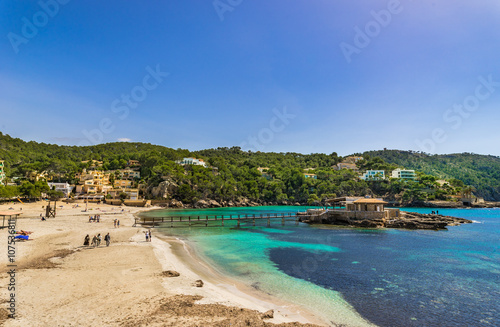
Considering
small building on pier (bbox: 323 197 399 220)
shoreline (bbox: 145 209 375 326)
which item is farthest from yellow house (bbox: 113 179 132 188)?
shoreline (bbox: 145 209 375 326)

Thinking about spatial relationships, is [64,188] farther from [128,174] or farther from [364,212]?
[364,212]

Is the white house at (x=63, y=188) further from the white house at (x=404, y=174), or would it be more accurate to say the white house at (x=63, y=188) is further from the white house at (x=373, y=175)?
the white house at (x=404, y=174)

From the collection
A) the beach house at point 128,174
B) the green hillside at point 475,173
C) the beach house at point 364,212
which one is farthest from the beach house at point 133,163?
the green hillside at point 475,173

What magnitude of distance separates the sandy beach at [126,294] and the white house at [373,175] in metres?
124

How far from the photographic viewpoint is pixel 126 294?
12.1m

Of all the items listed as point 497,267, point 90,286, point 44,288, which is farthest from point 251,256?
point 497,267

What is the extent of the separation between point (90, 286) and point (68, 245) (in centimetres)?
1319

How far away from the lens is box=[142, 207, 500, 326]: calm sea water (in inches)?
487

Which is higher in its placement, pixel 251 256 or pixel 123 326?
pixel 123 326

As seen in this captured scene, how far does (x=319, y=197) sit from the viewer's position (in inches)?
4360

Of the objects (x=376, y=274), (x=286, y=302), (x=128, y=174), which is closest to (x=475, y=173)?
(x=376, y=274)

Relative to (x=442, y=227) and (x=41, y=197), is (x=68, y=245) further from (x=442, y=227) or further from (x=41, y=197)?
(x=41, y=197)

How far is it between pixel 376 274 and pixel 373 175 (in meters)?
126

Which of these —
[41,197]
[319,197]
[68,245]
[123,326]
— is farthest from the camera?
[319,197]
